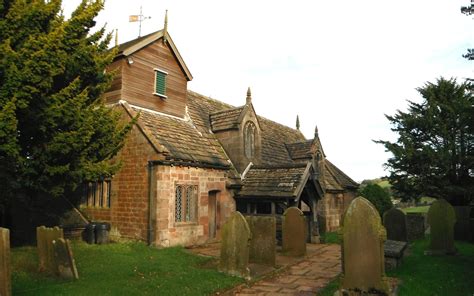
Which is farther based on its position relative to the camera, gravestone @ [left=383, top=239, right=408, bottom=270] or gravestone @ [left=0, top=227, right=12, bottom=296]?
gravestone @ [left=383, top=239, right=408, bottom=270]

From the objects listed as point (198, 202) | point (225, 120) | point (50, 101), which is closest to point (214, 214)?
point (198, 202)

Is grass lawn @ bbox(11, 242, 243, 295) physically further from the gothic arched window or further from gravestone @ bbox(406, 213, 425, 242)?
gravestone @ bbox(406, 213, 425, 242)

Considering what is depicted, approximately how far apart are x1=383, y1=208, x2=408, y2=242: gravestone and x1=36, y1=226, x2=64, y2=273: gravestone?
41.2ft

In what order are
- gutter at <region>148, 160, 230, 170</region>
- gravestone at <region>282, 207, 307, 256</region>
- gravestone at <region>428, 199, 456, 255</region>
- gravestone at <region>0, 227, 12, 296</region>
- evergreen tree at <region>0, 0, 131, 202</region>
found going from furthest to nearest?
gutter at <region>148, 160, 230, 170</region>
gravestone at <region>282, 207, 307, 256</region>
gravestone at <region>428, 199, 456, 255</region>
evergreen tree at <region>0, 0, 131, 202</region>
gravestone at <region>0, 227, 12, 296</region>

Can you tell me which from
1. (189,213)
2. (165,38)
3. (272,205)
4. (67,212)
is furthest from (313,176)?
(67,212)

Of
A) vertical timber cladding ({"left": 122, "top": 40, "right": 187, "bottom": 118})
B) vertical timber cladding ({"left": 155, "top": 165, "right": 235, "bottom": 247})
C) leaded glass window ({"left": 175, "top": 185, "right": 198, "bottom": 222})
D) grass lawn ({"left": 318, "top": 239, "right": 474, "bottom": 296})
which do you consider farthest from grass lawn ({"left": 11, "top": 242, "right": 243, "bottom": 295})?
vertical timber cladding ({"left": 122, "top": 40, "right": 187, "bottom": 118})

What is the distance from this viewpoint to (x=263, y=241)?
11930 millimetres

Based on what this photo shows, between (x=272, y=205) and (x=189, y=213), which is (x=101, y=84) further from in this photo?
(x=272, y=205)

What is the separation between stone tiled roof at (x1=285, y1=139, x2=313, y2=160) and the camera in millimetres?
23969

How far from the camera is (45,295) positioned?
7625mm

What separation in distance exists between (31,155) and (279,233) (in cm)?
1034

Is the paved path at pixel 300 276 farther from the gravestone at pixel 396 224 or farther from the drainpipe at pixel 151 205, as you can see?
the gravestone at pixel 396 224

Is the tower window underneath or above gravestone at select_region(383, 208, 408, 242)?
above

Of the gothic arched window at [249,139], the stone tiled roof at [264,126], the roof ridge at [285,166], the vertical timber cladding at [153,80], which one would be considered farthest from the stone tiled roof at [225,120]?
the roof ridge at [285,166]
